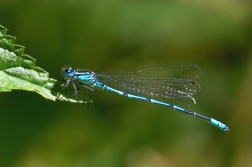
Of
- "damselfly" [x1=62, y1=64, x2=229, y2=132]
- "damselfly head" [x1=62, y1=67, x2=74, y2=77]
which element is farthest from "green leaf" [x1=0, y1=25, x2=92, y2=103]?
"damselfly" [x1=62, y1=64, x2=229, y2=132]

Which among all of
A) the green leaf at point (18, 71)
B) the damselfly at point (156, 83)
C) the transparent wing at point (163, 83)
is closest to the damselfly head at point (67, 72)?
the damselfly at point (156, 83)

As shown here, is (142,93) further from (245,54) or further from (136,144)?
(245,54)

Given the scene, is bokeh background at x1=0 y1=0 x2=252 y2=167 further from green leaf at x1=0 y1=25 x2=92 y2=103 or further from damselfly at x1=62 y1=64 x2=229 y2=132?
green leaf at x1=0 y1=25 x2=92 y2=103

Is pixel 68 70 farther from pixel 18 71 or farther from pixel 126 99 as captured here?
pixel 18 71

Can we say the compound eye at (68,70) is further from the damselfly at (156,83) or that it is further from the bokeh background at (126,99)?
the bokeh background at (126,99)

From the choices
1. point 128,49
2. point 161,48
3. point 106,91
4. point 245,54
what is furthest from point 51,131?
point 245,54

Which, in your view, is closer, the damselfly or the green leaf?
the green leaf
